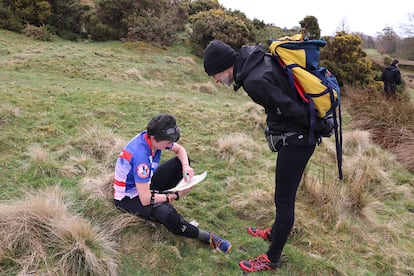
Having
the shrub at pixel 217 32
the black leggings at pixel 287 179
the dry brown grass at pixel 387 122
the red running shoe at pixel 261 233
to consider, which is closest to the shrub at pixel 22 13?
the shrub at pixel 217 32

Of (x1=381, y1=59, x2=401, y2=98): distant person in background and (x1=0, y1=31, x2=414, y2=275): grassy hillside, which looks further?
(x1=381, y1=59, x2=401, y2=98): distant person in background

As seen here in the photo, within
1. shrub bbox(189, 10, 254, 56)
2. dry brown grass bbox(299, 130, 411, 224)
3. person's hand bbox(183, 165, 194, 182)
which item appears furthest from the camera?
shrub bbox(189, 10, 254, 56)

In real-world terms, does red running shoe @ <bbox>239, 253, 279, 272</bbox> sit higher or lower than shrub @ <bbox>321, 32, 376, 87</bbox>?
lower

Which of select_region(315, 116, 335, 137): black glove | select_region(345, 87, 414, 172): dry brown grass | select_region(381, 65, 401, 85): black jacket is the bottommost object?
select_region(345, 87, 414, 172): dry brown grass

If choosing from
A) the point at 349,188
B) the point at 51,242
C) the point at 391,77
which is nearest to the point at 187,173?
the point at 51,242

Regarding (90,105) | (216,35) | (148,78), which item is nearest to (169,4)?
(216,35)

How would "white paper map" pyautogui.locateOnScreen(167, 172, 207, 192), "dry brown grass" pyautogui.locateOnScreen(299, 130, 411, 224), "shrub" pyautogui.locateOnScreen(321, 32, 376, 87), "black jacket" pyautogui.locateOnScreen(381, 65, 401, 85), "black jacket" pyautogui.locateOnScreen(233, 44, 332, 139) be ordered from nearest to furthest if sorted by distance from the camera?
1. "black jacket" pyautogui.locateOnScreen(233, 44, 332, 139)
2. "white paper map" pyautogui.locateOnScreen(167, 172, 207, 192)
3. "dry brown grass" pyautogui.locateOnScreen(299, 130, 411, 224)
4. "black jacket" pyautogui.locateOnScreen(381, 65, 401, 85)
5. "shrub" pyautogui.locateOnScreen(321, 32, 376, 87)

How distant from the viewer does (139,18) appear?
55.3 feet

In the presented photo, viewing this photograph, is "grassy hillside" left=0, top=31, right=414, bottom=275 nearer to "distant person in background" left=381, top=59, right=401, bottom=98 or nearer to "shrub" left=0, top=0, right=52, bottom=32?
"distant person in background" left=381, top=59, right=401, bottom=98

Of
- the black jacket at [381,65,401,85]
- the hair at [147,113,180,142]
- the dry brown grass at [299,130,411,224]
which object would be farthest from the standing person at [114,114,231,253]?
the black jacket at [381,65,401,85]

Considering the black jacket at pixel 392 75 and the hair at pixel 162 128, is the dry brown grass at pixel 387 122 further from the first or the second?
the hair at pixel 162 128

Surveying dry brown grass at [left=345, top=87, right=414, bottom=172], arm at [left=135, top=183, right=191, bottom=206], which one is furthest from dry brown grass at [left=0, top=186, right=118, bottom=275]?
dry brown grass at [left=345, top=87, right=414, bottom=172]

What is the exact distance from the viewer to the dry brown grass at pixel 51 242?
240 cm

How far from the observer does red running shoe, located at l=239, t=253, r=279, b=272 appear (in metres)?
2.73
